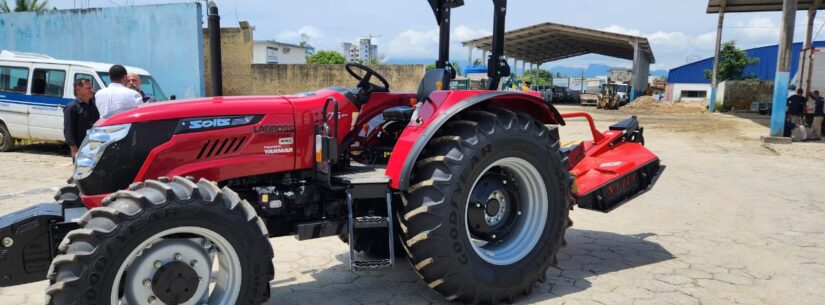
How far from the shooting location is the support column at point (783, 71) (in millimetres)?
14062

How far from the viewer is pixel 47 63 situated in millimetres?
10383

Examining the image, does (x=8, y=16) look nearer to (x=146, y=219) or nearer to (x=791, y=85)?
(x=146, y=219)

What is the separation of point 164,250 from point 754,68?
44.6 metres

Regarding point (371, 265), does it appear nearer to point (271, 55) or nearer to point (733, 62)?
point (733, 62)

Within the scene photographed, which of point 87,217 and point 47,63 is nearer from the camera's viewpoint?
point 87,217

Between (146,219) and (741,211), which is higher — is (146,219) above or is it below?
above

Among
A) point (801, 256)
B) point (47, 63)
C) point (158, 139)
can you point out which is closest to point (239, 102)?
point (158, 139)

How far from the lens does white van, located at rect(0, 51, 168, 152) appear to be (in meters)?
10.2

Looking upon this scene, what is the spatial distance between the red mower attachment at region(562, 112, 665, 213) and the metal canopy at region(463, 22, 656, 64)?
21168 mm

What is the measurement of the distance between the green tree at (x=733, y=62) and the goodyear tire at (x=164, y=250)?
39.6 metres

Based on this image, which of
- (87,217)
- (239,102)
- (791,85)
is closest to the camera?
(87,217)

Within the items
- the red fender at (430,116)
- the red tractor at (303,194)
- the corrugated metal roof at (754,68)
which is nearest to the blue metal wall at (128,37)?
the red tractor at (303,194)

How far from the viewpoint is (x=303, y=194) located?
3467mm

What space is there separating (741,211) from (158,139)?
6272 millimetres
